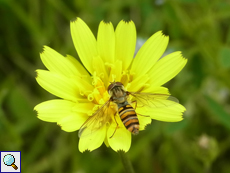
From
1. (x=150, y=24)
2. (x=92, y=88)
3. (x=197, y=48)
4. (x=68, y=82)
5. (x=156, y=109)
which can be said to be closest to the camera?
→ (x=156, y=109)

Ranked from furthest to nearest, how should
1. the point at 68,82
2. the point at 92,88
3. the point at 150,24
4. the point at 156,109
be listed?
the point at 150,24 < the point at 92,88 < the point at 68,82 < the point at 156,109

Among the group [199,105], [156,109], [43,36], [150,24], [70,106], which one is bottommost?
[156,109]

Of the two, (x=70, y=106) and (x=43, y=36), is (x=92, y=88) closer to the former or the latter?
(x=70, y=106)

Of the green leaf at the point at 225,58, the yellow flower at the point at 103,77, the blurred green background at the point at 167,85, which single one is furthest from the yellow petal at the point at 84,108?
the green leaf at the point at 225,58

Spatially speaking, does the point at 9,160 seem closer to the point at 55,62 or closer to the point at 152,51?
the point at 55,62

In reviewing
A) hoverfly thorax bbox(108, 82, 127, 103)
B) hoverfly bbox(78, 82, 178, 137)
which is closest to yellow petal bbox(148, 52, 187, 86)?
hoverfly bbox(78, 82, 178, 137)

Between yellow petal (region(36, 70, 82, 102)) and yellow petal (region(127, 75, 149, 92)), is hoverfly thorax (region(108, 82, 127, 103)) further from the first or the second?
yellow petal (region(36, 70, 82, 102))

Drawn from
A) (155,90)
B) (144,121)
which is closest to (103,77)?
→ (155,90)

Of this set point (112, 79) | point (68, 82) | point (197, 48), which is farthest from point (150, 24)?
point (68, 82)
